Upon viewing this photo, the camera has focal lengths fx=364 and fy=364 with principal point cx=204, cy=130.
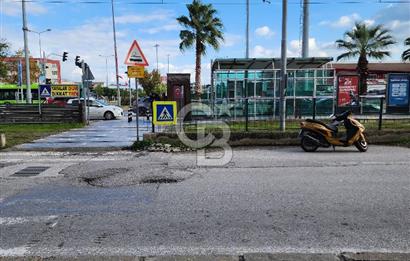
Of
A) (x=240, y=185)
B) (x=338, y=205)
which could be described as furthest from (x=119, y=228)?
(x=338, y=205)

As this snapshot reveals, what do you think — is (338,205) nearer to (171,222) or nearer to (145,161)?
(171,222)

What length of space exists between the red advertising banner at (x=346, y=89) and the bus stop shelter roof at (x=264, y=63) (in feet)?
4.08

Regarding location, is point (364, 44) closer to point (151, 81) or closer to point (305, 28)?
point (305, 28)

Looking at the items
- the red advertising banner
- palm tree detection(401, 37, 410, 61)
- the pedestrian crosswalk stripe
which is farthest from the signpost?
palm tree detection(401, 37, 410, 61)

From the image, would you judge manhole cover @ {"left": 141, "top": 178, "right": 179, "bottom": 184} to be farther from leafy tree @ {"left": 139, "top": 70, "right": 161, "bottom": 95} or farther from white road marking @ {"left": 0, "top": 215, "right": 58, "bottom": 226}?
leafy tree @ {"left": 139, "top": 70, "right": 161, "bottom": 95}

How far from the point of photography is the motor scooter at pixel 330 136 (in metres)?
9.80

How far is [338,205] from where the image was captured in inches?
203

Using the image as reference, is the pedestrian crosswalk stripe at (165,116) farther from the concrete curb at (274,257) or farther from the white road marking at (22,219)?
the concrete curb at (274,257)

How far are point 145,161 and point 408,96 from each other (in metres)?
15.5

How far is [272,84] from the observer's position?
18828 millimetres

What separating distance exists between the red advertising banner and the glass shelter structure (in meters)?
0.35

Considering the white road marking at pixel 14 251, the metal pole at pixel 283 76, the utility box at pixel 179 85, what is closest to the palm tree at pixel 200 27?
the utility box at pixel 179 85

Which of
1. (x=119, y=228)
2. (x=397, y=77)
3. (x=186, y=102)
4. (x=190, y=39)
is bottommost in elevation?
(x=119, y=228)

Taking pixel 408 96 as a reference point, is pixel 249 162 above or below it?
below
